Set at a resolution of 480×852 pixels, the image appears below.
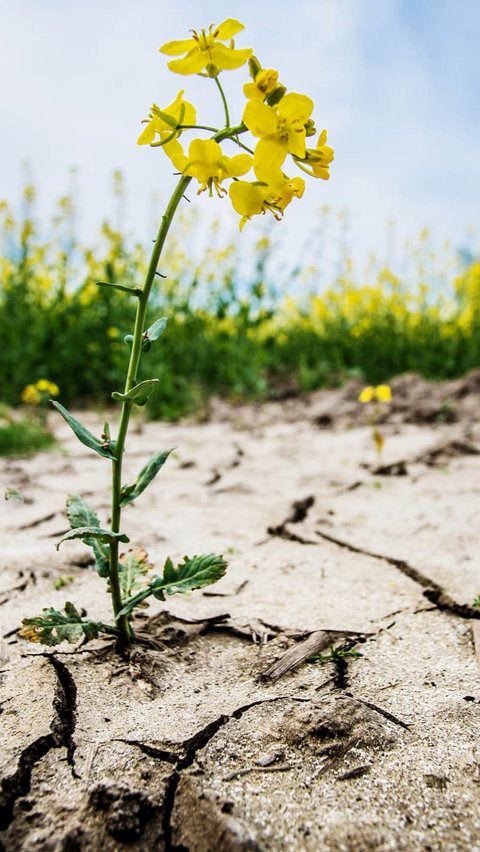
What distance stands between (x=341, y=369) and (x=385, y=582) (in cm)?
490

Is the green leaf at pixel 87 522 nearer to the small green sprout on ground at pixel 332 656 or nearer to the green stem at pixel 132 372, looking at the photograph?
the green stem at pixel 132 372

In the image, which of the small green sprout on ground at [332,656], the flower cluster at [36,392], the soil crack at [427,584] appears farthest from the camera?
the flower cluster at [36,392]

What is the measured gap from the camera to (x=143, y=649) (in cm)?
132

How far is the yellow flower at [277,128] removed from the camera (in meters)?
0.99

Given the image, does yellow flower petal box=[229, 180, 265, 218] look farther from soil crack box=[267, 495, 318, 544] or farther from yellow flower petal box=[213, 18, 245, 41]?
soil crack box=[267, 495, 318, 544]

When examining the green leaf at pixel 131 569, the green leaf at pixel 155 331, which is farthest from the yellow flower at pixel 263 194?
the green leaf at pixel 131 569

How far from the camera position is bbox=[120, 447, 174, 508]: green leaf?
1.21 m

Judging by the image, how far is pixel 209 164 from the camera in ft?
3.36

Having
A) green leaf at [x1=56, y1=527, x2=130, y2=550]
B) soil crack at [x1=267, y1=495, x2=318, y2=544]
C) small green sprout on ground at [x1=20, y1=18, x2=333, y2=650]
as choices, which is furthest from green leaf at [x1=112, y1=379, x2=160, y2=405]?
soil crack at [x1=267, y1=495, x2=318, y2=544]

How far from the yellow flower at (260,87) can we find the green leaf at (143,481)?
0.63 metres

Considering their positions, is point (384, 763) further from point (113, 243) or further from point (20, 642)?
point (113, 243)

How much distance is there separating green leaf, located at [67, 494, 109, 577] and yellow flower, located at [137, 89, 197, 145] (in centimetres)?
73

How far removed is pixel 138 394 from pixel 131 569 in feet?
1.64

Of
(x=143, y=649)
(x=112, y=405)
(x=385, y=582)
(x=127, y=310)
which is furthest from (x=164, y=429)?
(x=143, y=649)
